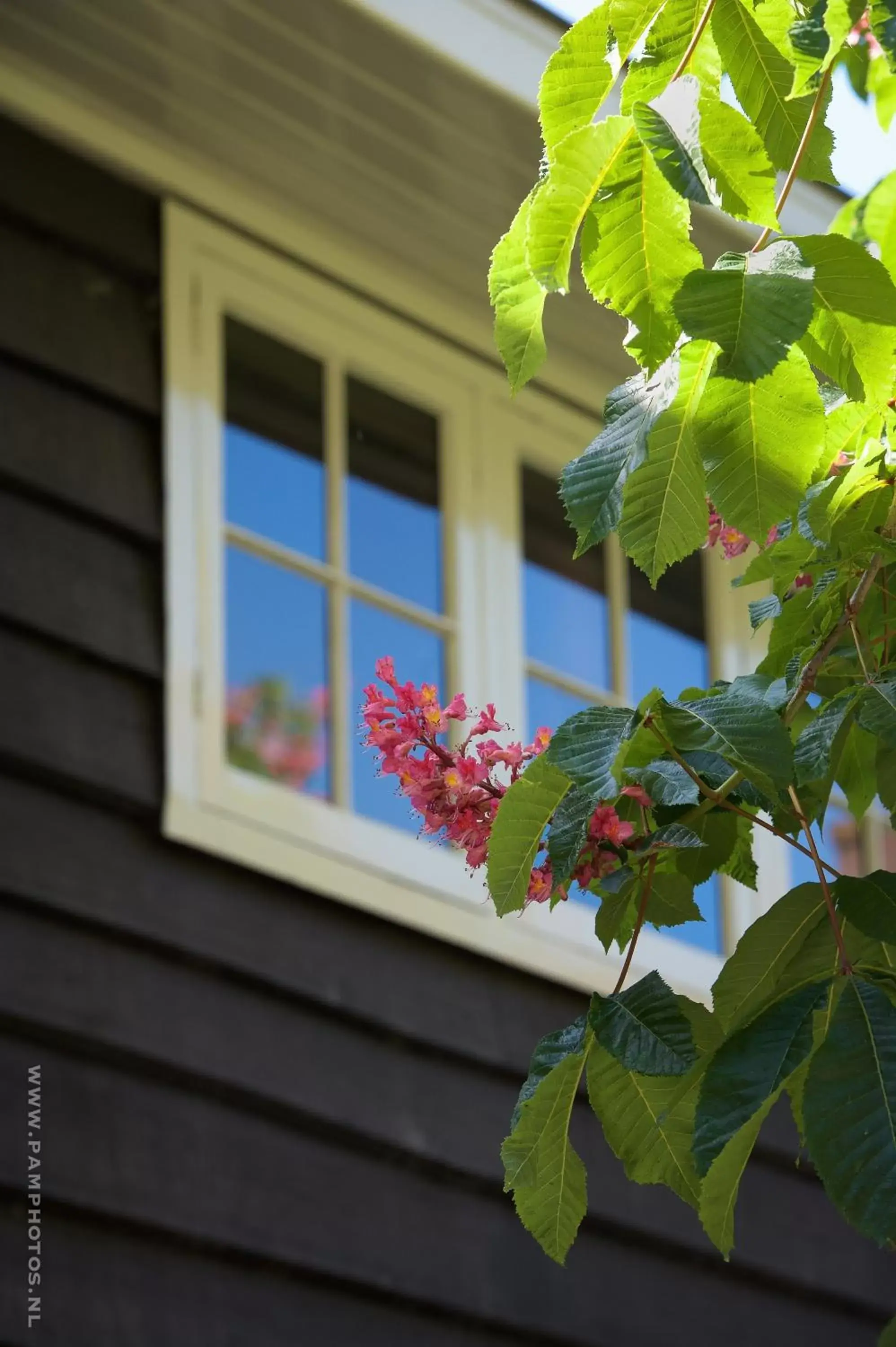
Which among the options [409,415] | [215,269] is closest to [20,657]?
[215,269]

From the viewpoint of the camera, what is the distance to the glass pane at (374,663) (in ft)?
9.02

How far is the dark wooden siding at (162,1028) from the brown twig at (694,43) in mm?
1500

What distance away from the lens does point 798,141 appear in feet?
3.42

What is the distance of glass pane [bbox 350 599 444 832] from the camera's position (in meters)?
2.75

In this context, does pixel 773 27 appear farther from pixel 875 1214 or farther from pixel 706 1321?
pixel 706 1321

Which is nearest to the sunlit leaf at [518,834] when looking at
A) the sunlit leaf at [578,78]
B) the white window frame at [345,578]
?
the sunlit leaf at [578,78]

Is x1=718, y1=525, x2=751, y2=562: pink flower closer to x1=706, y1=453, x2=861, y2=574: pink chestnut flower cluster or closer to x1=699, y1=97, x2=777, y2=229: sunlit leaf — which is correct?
x1=706, y1=453, x2=861, y2=574: pink chestnut flower cluster

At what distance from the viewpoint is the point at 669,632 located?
338 cm

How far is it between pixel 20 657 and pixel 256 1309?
34.4 inches

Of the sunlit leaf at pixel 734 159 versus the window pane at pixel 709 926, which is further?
the window pane at pixel 709 926

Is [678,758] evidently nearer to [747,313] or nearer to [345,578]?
[747,313]

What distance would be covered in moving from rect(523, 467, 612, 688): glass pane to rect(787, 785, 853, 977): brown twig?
80.1 inches

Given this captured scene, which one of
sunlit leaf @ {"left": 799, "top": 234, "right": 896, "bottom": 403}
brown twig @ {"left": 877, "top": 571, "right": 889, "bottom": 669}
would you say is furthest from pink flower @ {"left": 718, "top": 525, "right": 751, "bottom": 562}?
sunlit leaf @ {"left": 799, "top": 234, "right": 896, "bottom": 403}

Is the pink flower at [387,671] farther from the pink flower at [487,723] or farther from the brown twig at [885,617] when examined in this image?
the brown twig at [885,617]
